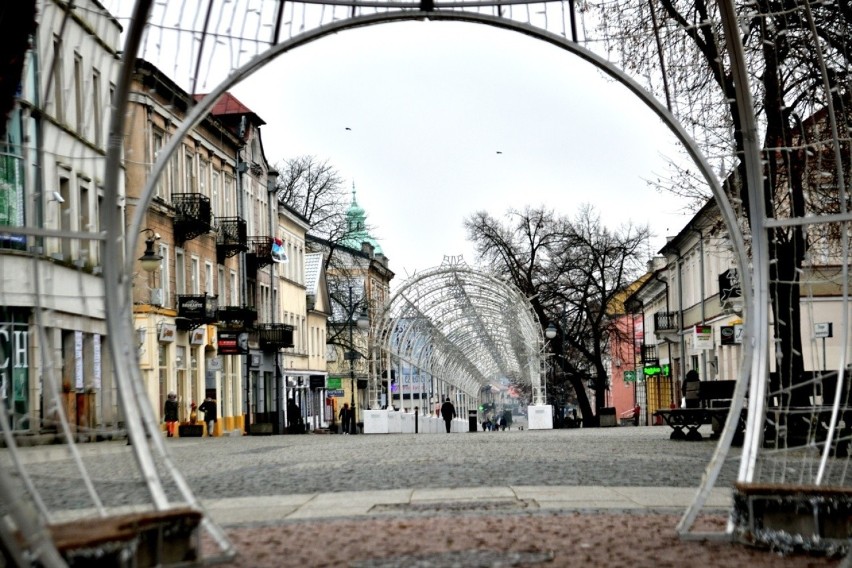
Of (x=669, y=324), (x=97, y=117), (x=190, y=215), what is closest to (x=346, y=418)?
(x=190, y=215)

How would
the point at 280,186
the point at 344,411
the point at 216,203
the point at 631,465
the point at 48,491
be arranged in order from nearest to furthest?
the point at 48,491 < the point at 631,465 < the point at 216,203 < the point at 344,411 < the point at 280,186

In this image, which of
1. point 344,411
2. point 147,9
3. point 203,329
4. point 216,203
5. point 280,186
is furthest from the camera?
point 280,186

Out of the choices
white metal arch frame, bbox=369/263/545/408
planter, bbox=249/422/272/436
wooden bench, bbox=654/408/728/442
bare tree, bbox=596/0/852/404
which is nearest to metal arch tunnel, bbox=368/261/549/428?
white metal arch frame, bbox=369/263/545/408

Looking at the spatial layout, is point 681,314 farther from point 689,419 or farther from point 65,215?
point 65,215

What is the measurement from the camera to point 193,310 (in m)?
46.2

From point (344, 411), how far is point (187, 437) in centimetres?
1778

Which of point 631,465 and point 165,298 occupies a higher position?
point 165,298

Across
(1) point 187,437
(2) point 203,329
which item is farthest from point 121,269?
(2) point 203,329

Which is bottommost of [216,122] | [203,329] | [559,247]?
[203,329]

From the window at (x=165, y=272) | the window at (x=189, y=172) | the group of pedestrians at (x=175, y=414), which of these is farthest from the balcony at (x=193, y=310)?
the window at (x=189, y=172)

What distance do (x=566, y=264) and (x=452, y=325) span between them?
9258 millimetres

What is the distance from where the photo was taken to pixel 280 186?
2928 inches

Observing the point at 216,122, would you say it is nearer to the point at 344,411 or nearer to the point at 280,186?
the point at 344,411

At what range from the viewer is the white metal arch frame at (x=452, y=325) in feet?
150
